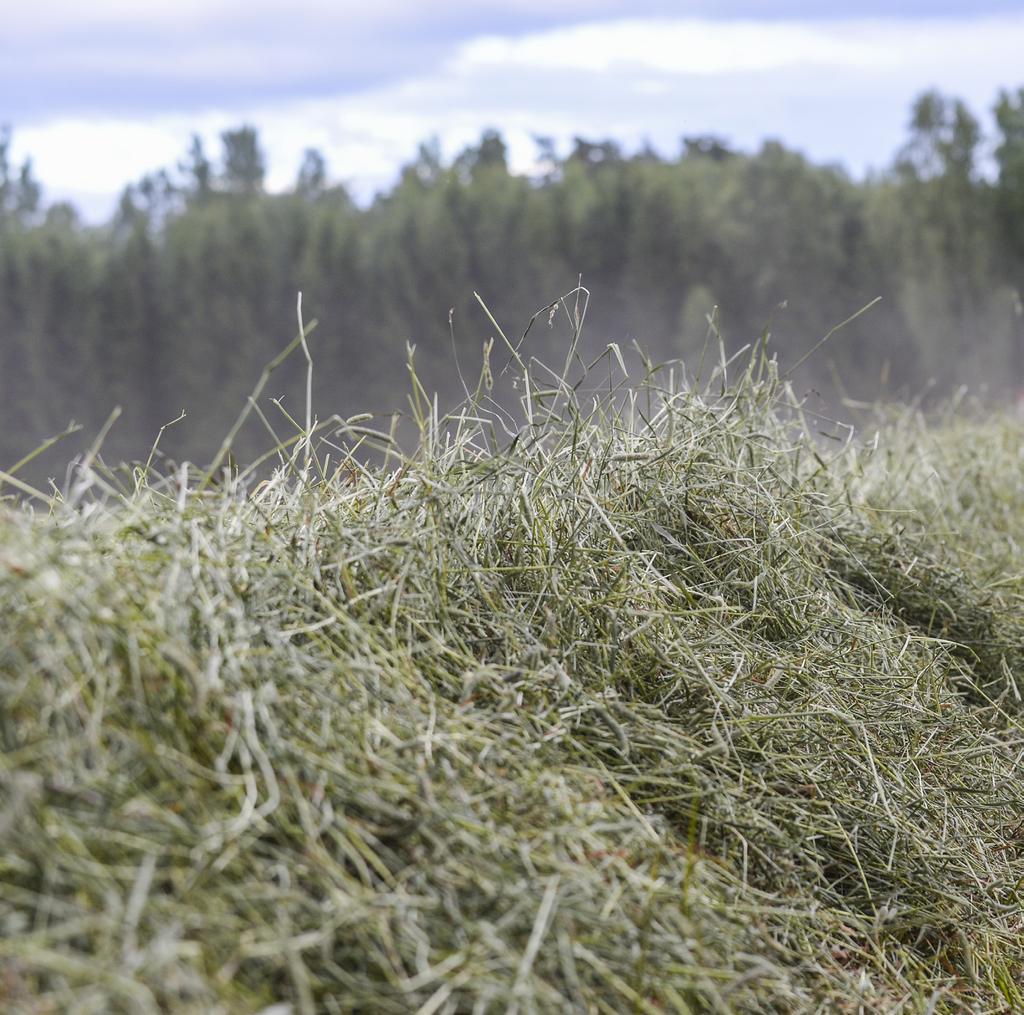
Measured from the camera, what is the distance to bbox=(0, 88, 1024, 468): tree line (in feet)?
24.5

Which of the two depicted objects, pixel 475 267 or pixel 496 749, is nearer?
pixel 496 749

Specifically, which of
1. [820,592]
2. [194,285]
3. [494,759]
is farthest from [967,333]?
[494,759]

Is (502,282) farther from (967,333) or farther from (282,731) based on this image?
(282,731)

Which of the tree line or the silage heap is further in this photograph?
the tree line

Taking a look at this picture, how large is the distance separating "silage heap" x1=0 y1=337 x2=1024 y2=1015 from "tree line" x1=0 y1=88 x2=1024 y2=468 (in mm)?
6337

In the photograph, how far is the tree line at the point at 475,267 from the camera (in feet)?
24.5

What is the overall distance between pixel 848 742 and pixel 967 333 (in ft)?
24.3

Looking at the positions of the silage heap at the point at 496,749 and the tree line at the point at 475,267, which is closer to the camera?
the silage heap at the point at 496,749

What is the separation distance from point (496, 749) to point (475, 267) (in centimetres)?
713

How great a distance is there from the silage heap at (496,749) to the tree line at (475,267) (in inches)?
249

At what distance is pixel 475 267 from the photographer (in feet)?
25.0

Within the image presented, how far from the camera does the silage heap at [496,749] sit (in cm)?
55

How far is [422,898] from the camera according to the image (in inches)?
A: 23.1

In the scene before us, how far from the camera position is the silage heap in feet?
1.80
